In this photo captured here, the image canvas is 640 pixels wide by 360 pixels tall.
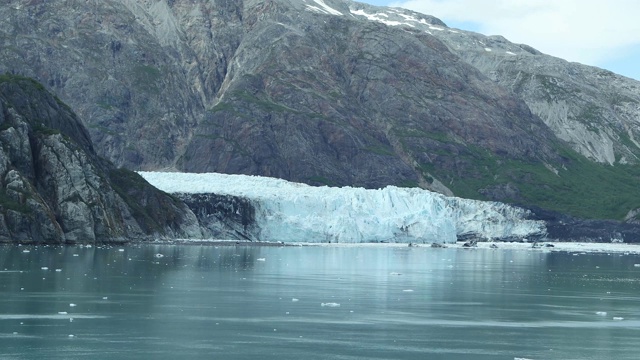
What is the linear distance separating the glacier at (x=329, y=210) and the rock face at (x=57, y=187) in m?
13.1

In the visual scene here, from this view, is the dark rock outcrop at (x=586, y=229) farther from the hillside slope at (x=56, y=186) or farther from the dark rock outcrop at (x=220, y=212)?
the hillside slope at (x=56, y=186)

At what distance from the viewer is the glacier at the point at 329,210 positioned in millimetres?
110688

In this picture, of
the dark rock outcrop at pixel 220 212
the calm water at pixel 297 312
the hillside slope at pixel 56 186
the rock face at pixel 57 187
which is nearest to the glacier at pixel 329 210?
the dark rock outcrop at pixel 220 212

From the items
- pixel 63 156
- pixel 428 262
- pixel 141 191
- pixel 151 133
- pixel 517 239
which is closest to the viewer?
pixel 428 262

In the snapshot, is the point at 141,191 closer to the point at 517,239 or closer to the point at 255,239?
the point at 255,239

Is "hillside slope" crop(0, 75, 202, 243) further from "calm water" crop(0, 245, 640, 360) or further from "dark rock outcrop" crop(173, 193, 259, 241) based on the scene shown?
"calm water" crop(0, 245, 640, 360)

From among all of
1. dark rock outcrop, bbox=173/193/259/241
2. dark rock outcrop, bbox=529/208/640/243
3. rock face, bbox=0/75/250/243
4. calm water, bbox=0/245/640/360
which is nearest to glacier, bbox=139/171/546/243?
dark rock outcrop, bbox=173/193/259/241

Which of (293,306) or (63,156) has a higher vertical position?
(63,156)

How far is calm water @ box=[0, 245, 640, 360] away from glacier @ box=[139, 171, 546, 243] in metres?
46.4

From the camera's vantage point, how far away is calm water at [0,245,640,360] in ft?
96.2

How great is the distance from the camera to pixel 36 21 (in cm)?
19575

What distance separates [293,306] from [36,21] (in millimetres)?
168677

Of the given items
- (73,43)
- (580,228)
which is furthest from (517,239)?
(73,43)

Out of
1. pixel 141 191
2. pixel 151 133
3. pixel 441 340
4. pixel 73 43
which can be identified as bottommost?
pixel 441 340
